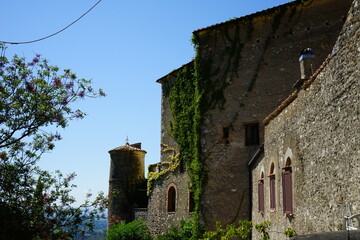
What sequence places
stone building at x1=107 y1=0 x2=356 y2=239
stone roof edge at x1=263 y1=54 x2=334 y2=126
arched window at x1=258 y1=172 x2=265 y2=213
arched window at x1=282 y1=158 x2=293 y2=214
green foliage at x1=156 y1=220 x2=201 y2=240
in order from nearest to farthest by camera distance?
stone roof edge at x1=263 y1=54 x2=334 y2=126 → arched window at x1=282 y1=158 x2=293 y2=214 → arched window at x1=258 y1=172 x2=265 y2=213 → stone building at x1=107 y1=0 x2=356 y2=239 → green foliage at x1=156 y1=220 x2=201 y2=240

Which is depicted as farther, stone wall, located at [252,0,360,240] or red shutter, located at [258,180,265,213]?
red shutter, located at [258,180,265,213]

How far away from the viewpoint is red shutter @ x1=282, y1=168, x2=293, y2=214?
9398 mm

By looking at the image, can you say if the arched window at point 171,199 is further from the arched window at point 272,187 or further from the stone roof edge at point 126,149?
the arched window at point 272,187

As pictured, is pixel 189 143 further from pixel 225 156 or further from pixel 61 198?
pixel 61 198

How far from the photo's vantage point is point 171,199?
73.9 feet

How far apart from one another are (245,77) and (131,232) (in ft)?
41.1

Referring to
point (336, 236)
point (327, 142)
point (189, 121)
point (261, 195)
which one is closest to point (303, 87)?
point (327, 142)

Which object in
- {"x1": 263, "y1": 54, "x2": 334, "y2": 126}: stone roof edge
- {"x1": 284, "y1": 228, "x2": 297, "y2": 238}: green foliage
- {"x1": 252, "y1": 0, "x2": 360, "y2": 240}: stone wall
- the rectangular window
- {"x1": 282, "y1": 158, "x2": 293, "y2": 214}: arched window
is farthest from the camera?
the rectangular window

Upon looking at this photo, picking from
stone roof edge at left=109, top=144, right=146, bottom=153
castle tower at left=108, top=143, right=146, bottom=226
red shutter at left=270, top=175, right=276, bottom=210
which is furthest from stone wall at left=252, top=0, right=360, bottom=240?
stone roof edge at left=109, top=144, right=146, bottom=153

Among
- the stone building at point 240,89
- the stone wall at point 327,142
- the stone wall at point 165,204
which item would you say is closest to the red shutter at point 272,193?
the stone wall at point 327,142

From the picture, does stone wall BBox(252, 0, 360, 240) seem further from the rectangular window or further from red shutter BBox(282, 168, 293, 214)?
the rectangular window

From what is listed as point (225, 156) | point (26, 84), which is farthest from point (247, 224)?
point (26, 84)

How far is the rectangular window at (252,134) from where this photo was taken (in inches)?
658

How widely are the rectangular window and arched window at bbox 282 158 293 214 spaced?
6.78 meters
